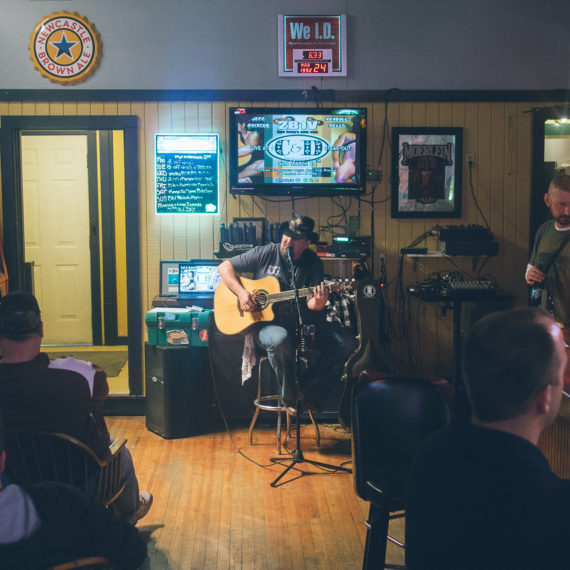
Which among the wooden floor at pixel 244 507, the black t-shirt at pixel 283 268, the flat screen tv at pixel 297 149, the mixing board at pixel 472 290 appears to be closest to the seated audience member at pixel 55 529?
the wooden floor at pixel 244 507

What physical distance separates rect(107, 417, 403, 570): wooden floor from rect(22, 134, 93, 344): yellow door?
299 cm

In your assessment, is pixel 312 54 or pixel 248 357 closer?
pixel 248 357

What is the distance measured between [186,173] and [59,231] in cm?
284

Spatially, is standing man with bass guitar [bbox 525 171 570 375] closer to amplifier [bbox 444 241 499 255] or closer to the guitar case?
amplifier [bbox 444 241 499 255]

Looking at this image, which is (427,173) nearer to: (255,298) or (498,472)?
(255,298)

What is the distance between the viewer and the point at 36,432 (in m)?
2.04

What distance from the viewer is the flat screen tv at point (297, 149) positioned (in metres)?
4.64

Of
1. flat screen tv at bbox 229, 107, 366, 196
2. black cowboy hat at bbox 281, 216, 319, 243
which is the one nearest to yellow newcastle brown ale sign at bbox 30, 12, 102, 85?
flat screen tv at bbox 229, 107, 366, 196

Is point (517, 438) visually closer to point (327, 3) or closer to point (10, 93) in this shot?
point (327, 3)

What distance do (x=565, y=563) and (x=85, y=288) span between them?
6539 millimetres

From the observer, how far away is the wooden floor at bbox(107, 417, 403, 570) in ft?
9.17

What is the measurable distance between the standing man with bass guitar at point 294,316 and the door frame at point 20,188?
2.93 ft

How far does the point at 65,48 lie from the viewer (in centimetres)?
465

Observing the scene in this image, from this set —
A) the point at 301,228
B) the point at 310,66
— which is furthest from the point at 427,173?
the point at 301,228
